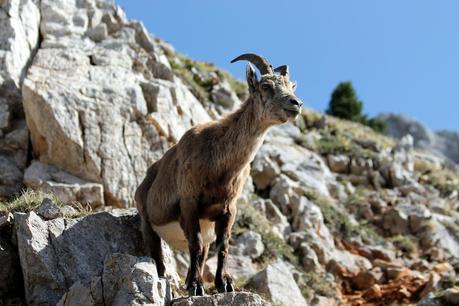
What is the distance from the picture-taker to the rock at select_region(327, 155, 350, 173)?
2509cm

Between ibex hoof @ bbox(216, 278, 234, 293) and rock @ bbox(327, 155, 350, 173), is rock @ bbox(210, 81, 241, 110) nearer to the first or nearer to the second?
rock @ bbox(327, 155, 350, 173)

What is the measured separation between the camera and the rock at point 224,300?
27.7 ft

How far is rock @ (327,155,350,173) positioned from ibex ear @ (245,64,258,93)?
1496cm

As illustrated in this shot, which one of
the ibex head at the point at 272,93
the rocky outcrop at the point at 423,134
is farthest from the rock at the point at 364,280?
the rocky outcrop at the point at 423,134

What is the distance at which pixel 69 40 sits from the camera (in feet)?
61.4

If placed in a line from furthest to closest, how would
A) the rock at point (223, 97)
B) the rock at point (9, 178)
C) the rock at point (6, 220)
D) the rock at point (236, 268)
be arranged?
the rock at point (223, 97) → the rock at point (9, 178) → the rock at point (236, 268) → the rock at point (6, 220)

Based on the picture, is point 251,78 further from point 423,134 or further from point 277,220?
point 423,134

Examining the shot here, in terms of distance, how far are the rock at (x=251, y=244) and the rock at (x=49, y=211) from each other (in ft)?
20.8

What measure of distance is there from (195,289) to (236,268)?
6.10 metres

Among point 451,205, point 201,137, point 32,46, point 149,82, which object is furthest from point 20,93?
point 451,205

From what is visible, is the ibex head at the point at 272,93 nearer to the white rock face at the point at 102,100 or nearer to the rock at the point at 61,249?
the rock at the point at 61,249

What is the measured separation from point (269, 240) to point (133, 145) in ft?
13.1

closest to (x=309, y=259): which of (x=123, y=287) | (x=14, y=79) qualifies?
(x=14, y=79)

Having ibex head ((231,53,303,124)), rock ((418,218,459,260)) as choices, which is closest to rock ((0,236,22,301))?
ibex head ((231,53,303,124))
